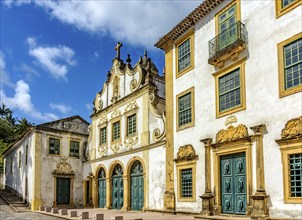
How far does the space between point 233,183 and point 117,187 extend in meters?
10.6

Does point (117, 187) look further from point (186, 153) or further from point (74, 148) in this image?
point (186, 153)

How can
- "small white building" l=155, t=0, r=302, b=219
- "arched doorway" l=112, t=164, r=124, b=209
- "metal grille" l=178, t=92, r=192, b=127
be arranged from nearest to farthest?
"small white building" l=155, t=0, r=302, b=219
"metal grille" l=178, t=92, r=192, b=127
"arched doorway" l=112, t=164, r=124, b=209

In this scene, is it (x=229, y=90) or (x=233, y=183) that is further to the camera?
(x=229, y=90)

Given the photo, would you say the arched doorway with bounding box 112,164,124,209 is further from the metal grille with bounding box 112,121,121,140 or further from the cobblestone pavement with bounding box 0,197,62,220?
the cobblestone pavement with bounding box 0,197,62,220

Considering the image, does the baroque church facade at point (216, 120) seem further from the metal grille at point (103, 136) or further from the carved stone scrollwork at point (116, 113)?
the metal grille at point (103, 136)

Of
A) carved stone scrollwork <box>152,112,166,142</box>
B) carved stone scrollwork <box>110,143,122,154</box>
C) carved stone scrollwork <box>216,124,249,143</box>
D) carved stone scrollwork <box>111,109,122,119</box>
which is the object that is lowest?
carved stone scrollwork <box>110,143,122,154</box>

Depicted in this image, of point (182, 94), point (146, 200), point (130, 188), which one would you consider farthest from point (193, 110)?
point (130, 188)

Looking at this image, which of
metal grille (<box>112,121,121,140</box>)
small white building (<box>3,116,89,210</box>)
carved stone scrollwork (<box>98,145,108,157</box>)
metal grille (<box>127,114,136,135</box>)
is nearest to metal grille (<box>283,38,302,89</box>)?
metal grille (<box>127,114,136,135</box>)

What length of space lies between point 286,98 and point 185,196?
6.71 meters

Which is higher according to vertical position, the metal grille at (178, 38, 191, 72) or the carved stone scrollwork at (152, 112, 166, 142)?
the metal grille at (178, 38, 191, 72)

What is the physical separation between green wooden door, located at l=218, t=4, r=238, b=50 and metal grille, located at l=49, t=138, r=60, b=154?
621 inches

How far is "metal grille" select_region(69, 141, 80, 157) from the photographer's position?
27.4 metres

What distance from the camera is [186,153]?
645 inches

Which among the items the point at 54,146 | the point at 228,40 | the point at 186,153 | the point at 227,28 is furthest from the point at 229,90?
the point at 54,146
